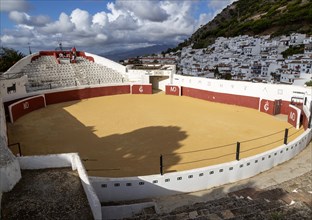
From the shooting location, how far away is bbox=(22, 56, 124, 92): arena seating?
81.6 ft

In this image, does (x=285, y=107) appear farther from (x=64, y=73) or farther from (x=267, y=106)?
(x=64, y=73)

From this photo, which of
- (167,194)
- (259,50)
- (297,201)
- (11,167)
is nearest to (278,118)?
(297,201)

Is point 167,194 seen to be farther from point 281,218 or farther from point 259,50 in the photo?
point 259,50

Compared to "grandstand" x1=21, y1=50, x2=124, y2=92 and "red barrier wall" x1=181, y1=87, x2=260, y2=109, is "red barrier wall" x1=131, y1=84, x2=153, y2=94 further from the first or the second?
"red barrier wall" x1=181, y1=87, x2=260, y2=109

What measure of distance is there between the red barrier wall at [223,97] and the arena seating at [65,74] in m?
8.40

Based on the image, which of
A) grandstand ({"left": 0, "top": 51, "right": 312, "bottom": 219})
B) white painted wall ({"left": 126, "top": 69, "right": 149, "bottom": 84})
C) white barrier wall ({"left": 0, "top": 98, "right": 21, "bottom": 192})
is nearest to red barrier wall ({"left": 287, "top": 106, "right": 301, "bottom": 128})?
grandstand ({"left": 0, "top": 51, "right": 312, "bottom": 219})

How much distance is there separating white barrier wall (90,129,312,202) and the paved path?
0.22 metres

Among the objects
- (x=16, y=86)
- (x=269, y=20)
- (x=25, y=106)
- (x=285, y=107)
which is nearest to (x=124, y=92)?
(x=25, y=106)

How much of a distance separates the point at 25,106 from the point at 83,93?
20.8ft

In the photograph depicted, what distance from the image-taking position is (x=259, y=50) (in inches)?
2965

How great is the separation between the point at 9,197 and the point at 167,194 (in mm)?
5151

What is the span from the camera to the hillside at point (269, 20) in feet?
254

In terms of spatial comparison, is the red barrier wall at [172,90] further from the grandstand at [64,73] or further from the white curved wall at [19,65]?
the white curved wall at [19,65]

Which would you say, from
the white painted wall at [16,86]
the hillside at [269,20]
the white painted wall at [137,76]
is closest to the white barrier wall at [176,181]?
the white painted wall at [16,86]
